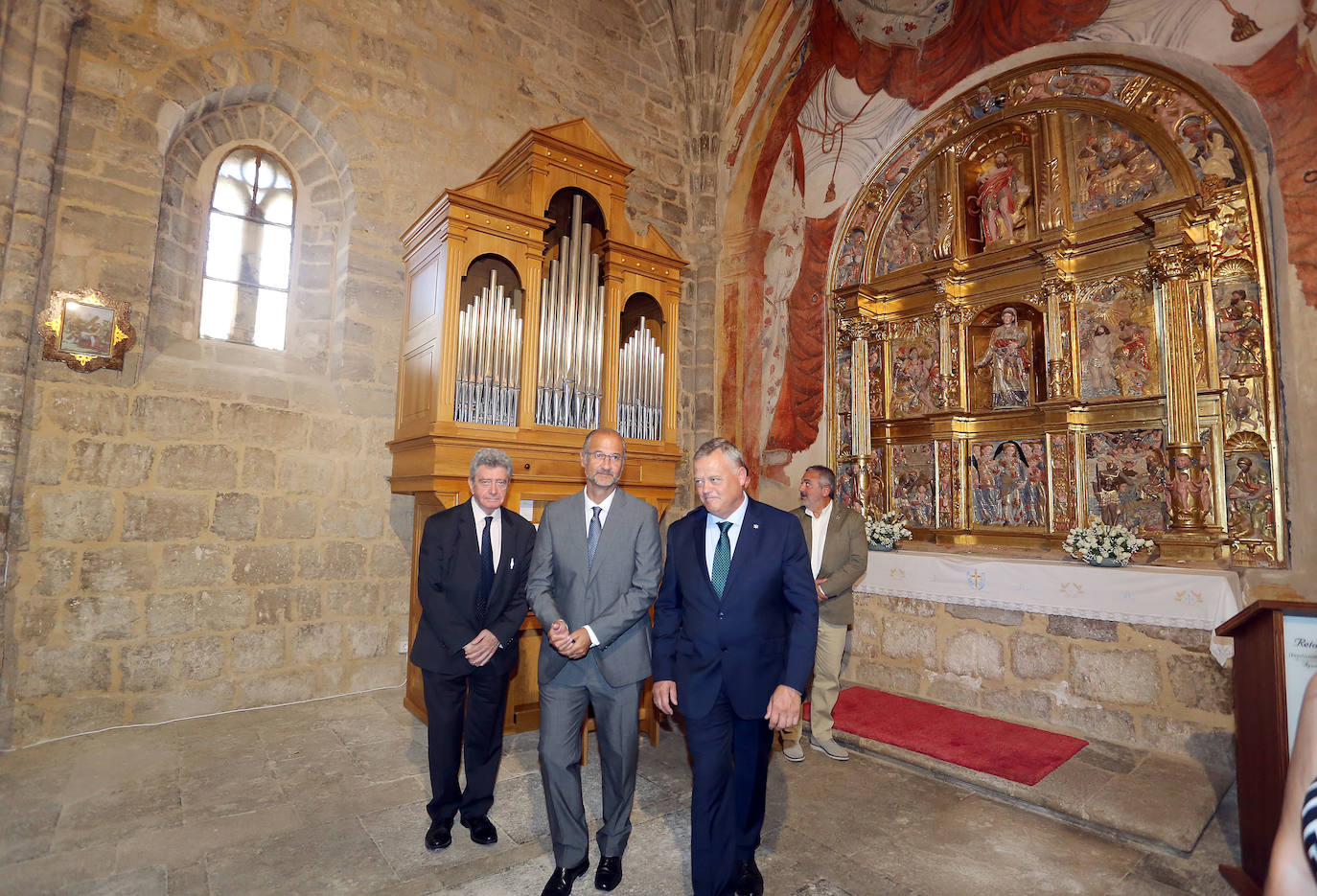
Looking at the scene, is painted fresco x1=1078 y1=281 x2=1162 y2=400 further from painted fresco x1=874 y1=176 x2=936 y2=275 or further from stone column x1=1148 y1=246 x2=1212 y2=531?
painted fresco x1=874 y1=176 x2=936 y2=275

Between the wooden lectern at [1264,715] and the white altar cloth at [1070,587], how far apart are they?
1209 mm

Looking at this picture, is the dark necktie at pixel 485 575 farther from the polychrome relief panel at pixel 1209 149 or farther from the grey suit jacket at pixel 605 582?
the polychrome relief panel at pixel 1209 149

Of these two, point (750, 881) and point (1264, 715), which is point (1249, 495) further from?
point (750, 881)

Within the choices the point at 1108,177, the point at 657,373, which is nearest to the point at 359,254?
the point at 657,373

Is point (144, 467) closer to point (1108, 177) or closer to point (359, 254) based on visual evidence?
point (359, 254)

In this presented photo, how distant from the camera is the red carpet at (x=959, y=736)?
395 cm

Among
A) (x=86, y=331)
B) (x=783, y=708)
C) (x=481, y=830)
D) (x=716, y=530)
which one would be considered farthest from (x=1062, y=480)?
(x=86, y=331)

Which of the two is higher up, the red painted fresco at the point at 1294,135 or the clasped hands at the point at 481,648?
the red painted fresco at the point at 1294,135

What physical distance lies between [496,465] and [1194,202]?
518cm

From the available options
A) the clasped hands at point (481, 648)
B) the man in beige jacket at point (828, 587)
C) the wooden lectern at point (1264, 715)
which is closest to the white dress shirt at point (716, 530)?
the clasped hands at point (481, 648)

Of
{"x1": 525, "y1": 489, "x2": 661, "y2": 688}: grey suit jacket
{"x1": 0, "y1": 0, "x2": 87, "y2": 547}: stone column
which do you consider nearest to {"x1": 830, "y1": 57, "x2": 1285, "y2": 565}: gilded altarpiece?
{"x1": 525, "y1": 489, "x2": 661, "y2": 688}: grey suit jacket

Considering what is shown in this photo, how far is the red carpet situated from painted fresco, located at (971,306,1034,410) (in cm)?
267

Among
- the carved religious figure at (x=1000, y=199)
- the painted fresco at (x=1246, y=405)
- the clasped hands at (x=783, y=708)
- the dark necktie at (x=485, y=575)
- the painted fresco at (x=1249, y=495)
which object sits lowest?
the clasped hands at (x=783, y=708)

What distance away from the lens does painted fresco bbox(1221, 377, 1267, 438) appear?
453 centimetres
